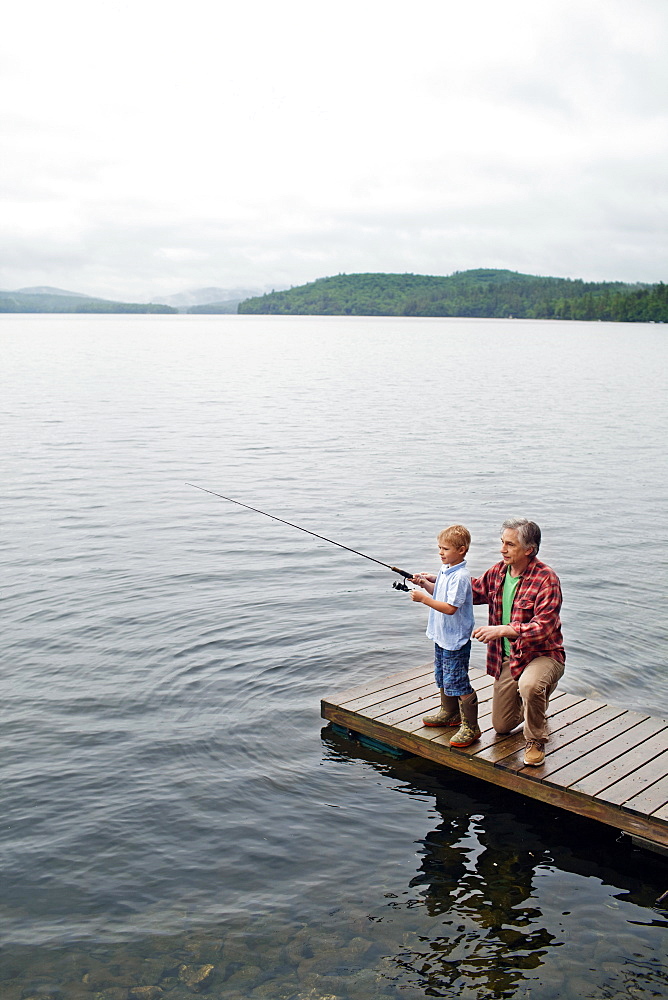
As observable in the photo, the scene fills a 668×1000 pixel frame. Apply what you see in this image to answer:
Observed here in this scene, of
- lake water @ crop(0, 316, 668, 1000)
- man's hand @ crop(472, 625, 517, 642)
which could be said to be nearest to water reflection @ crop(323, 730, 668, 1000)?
lake water @ crop(0, 316, 668, 1000)

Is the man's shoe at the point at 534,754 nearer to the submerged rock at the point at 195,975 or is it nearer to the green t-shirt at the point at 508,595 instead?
the green t-shirt at the point at 508,595

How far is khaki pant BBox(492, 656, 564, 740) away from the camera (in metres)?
6.75

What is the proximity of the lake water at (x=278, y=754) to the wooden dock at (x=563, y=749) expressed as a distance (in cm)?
47

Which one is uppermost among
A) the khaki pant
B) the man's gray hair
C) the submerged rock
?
the man's gray hair

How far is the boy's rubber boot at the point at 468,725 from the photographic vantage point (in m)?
7.21

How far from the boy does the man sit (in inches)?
9.0

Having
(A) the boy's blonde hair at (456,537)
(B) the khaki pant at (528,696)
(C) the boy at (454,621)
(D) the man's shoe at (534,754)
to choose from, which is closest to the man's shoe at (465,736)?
(C) the boy at (454,621)

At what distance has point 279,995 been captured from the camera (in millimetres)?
5426

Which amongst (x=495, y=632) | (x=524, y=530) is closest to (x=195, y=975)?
(x=495, y=632)

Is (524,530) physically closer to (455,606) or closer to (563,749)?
(455,606)

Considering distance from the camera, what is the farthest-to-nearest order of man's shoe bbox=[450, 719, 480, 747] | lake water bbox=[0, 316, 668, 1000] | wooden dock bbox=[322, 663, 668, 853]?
man's shoe bbox=[450, 719, 480, 747]
wooden dock bbox=[322, 663, 668, 853]
lake water bbox=[0, 316, 668, 1000]

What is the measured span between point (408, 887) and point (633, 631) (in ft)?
21.1

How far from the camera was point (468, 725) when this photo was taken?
7289mm

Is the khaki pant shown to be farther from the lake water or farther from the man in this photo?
the lake water
